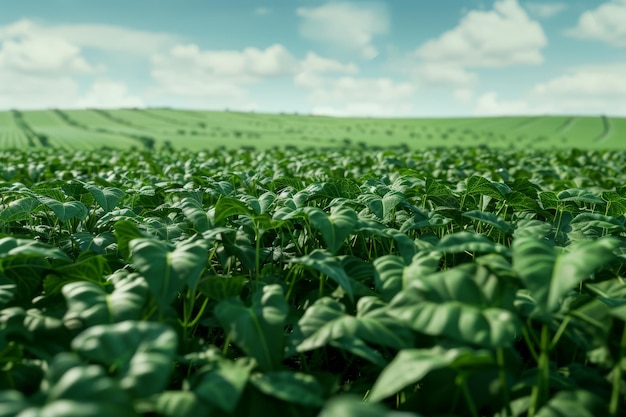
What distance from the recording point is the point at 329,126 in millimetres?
67125

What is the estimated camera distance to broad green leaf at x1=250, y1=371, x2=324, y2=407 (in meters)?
1.63

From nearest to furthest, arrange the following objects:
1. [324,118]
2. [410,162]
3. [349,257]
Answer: [349,257] → [410,162] → [324,118]

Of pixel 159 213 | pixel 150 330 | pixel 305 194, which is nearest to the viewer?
pixel 150 330

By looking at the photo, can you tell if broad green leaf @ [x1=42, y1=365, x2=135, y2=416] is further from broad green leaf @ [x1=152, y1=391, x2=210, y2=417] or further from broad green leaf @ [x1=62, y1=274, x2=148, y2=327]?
broad green leaf @ [x1=62, y1=274, x2=148, y2=327]

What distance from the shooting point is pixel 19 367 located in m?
1.88

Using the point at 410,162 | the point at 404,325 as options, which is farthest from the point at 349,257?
the point at 410,162

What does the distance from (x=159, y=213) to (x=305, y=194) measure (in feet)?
4.29

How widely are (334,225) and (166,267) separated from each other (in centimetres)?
84

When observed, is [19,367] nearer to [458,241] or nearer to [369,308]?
[369,308]

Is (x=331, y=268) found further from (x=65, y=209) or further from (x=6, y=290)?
(x=65, y=209)

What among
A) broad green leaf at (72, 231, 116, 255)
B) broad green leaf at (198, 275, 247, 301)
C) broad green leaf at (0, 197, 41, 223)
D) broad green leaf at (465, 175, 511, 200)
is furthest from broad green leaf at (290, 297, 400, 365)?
broad green leaf at (0, 197, 41, 223)

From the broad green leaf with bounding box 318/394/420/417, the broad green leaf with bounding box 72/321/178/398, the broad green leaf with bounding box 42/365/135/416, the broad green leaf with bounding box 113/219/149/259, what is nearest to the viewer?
the broad green leaf with bounding box 318/394/420/417

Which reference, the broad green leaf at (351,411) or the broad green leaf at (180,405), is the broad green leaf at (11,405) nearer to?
the broad green leaf at (180,405)

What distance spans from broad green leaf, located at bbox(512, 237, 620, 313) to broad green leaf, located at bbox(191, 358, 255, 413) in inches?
38.7
